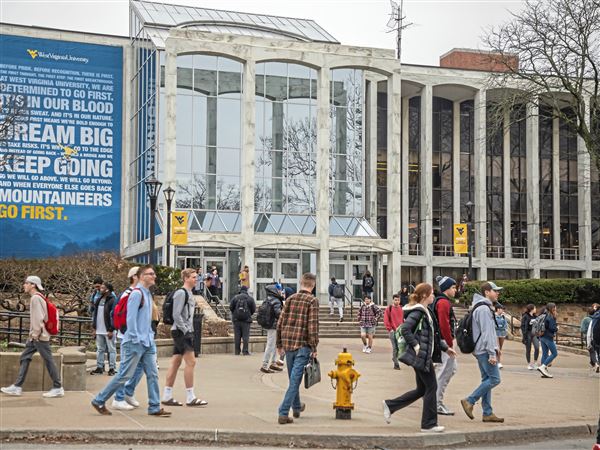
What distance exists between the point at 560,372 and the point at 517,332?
44.2 ft

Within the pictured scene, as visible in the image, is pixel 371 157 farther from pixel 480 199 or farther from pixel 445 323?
pixel 445 323

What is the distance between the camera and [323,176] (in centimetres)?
4628

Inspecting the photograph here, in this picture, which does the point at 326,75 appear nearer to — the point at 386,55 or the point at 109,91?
the point at 386,55

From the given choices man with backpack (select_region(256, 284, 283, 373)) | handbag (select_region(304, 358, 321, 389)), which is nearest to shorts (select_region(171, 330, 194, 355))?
handbag (select_region(304, 358, 321, 389))

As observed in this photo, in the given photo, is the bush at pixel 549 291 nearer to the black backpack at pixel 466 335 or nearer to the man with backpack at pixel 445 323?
Result: the man with backpack at pixel 445 323

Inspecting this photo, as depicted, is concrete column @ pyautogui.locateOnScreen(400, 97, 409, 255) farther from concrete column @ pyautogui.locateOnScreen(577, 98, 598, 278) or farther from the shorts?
the shorts

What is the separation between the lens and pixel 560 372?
→ 2180 cm

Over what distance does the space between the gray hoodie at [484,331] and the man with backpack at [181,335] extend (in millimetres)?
3844

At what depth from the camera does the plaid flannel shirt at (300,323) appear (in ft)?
36.5

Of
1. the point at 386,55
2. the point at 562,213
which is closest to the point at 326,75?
the point at 386,55

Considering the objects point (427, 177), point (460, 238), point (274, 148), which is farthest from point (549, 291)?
point (427, 177)

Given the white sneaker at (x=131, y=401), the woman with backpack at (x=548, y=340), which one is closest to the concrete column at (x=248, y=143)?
the woman with backpack at (x=548, y=340)

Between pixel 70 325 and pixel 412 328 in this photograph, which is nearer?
pixel 412 328

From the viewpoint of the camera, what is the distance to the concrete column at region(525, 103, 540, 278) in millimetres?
59438
